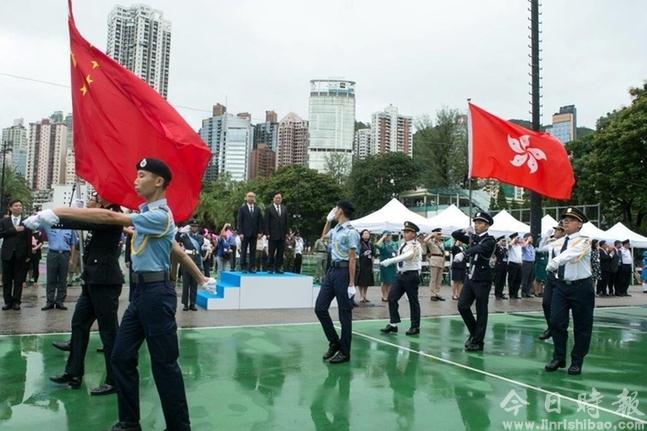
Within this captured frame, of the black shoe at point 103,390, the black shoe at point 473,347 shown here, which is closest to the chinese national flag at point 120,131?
the black shoe at point 103,390

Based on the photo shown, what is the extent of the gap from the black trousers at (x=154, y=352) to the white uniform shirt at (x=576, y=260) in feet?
15.6

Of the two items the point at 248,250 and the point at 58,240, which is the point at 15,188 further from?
the point at 58,240

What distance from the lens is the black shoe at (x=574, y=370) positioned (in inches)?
255

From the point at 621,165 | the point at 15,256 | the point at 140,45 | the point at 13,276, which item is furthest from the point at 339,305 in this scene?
the point at 621,165

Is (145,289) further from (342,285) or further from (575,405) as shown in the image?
(575,405)

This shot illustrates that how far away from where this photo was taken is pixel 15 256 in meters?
9.91

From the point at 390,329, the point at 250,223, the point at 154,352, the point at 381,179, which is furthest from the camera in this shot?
the point at 381,179

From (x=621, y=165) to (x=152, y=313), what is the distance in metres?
36.2

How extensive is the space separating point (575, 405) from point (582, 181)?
38.3 metres

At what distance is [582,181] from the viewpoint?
3962 cm

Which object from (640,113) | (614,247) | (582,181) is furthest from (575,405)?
(582,181)

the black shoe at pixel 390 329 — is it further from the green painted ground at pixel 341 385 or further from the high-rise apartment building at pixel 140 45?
the high-rise apartment building at pixel 140 45

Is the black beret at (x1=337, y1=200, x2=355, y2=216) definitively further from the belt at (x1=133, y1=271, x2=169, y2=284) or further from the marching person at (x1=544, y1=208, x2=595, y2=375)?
the belt at (x1=133, y1=271, x2=169, y2=284)

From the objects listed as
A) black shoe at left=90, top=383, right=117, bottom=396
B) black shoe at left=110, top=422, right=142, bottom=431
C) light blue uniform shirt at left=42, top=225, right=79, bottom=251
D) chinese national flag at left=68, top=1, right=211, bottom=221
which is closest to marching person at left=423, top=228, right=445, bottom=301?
light blue uniform shirt at left=42, top=225, right=79, bottom=251
